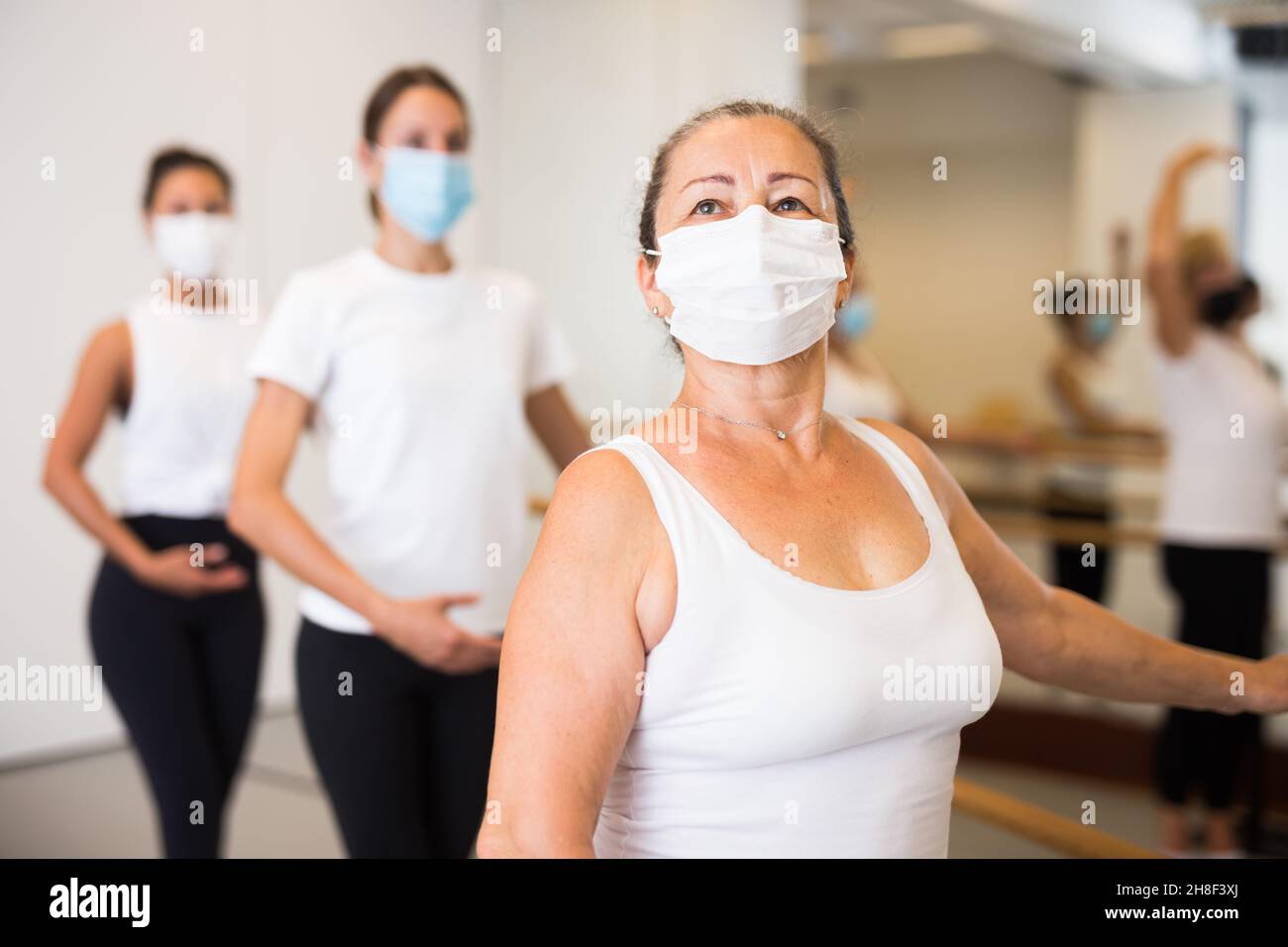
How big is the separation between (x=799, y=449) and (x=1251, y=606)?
8.97ft

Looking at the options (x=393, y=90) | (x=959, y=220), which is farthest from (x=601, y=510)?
(x=959, y=220)

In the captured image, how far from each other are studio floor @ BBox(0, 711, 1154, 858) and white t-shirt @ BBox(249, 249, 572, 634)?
1.33 meters

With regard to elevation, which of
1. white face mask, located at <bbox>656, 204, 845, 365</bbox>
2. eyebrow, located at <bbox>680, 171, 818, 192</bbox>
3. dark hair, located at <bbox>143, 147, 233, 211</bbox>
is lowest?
white face mask, located at <bbox>656, 204, 845, 365</bbox>

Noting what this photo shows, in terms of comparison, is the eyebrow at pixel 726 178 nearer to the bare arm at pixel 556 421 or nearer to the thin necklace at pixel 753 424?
the thin necklace at pixel 753 424

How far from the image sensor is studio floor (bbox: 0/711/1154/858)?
3.12 metres

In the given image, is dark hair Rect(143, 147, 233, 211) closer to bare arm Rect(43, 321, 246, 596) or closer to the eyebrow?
bare arm Rect(43, 321, 246, 596)

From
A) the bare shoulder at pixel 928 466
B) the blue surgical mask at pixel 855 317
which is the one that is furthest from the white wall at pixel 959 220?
the bare shoulder at pixel 928 466

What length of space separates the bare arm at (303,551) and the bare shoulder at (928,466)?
710 mm

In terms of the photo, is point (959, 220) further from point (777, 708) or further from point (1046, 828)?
point (777, 708)

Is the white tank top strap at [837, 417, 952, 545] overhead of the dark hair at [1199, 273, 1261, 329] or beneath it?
beneath

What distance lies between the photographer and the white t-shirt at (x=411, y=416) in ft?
6.76

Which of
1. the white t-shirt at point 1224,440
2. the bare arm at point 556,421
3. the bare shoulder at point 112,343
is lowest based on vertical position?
the white t-shirt at point 1224,440

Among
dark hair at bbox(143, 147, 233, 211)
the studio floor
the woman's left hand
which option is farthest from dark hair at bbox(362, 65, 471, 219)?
the studio floor
